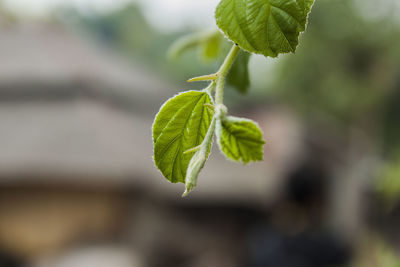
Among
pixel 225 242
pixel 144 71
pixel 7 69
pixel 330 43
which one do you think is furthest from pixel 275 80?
pixel 7 69

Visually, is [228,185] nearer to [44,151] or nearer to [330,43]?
[44,151]

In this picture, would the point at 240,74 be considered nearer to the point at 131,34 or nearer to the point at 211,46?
the point at 211,46

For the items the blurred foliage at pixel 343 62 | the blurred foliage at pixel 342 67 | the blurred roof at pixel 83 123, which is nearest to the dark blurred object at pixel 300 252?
the blurred roof at pixel 83 123

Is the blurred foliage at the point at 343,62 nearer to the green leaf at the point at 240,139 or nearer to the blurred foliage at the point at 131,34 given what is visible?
the blurred foliage at the point at 131,34

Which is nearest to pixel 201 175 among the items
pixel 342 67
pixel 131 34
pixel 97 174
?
pixel 97 174

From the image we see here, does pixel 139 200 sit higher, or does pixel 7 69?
pixel 7 69

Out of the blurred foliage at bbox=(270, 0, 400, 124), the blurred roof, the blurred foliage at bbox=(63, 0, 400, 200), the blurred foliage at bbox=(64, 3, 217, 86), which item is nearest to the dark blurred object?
the blurred roof
